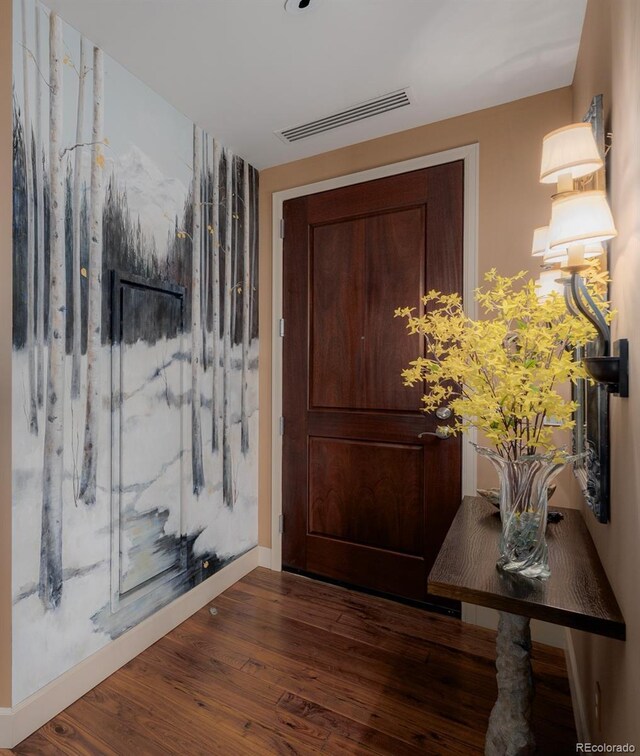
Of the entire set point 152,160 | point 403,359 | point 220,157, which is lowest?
point 403,359

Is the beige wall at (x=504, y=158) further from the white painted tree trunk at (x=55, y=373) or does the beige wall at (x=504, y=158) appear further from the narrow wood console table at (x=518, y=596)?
the white painted tree trunk at (x=55, y=373)

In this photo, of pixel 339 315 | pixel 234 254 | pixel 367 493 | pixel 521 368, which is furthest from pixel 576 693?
pixel 234 254

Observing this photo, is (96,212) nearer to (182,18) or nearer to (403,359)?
(182,18)

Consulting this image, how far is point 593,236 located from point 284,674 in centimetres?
197

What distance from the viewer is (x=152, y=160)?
2.06 metres

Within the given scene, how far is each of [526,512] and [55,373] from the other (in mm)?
1656

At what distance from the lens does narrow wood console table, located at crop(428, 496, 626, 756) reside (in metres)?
0.97

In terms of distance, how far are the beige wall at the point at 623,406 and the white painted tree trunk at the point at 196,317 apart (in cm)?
183

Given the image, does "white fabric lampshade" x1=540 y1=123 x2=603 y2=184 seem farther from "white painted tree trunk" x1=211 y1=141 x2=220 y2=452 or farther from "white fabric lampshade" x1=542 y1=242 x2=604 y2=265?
"white painted tree trunk" x1=211 y1=141 x2=220 y2=452

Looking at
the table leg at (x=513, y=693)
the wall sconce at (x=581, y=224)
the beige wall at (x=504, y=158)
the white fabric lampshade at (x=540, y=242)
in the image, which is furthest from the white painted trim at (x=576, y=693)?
the white fabric lampshade at (x=540, y=242)

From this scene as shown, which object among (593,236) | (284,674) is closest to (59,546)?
(284,674)

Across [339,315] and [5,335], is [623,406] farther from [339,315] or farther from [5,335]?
[5,335]

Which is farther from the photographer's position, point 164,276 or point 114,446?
point 164,276

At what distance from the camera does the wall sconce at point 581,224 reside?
99 cm
